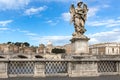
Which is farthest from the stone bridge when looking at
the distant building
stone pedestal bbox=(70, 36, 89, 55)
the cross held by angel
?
the distant building

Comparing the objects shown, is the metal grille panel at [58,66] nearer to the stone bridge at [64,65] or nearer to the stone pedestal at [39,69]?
the stone bridge at [64,65]

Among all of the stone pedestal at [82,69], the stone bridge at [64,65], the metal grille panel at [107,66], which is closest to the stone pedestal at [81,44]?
the stone bridge at [64,65]

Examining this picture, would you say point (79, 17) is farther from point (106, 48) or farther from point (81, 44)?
point (106, 48)

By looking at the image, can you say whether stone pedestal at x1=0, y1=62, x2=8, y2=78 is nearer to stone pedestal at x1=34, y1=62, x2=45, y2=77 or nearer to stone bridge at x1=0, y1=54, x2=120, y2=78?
stone bridge at x1=0, y1=54, x2=120, y2=78

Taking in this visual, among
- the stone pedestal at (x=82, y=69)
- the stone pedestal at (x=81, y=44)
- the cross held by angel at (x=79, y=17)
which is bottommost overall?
the stone pedestal at (x=82, y=69)

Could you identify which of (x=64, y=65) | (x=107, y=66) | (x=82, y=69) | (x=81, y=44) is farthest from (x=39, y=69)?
(x=107, y=66)

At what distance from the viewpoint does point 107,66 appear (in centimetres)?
1933

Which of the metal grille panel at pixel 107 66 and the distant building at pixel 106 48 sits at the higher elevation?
the distant building at pixel 106 48

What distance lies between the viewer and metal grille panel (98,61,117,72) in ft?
62.8

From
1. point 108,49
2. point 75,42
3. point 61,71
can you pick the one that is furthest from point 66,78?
point 108,49

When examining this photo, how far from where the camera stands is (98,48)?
159875 mm

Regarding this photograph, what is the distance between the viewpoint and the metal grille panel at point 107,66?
19.1 m

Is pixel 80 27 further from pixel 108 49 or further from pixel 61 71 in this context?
pixel 108 49

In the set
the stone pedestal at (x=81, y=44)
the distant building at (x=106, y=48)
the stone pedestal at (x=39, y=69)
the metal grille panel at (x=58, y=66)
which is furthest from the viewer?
the distant building at (x=106, y=48)
